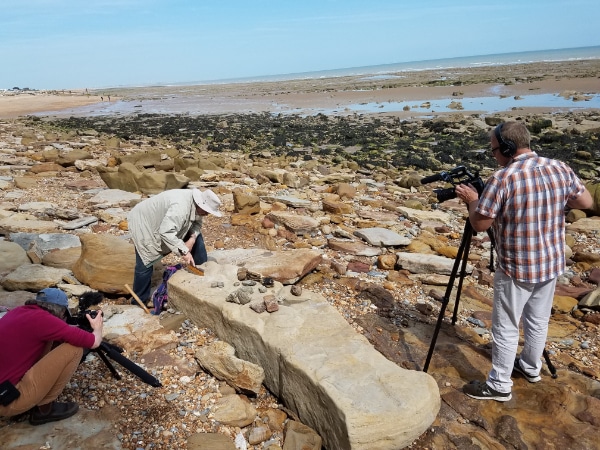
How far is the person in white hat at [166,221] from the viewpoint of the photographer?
16.3 ft

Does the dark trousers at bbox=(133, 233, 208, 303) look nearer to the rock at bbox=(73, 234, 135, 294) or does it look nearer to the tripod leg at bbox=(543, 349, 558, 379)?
the rock at bbox=(73, 234, 135, 294)

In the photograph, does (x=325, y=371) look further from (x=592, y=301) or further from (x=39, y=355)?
(x=592, y=301)

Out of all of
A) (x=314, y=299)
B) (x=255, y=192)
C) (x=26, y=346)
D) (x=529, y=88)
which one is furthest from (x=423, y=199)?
(x=529, y=88)

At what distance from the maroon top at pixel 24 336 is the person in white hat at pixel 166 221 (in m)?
1.91

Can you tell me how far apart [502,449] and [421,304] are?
2.40 m

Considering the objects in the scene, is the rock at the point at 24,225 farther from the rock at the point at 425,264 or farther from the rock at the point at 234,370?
the rock at the point at 425,264

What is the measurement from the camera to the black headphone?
328 centimetres

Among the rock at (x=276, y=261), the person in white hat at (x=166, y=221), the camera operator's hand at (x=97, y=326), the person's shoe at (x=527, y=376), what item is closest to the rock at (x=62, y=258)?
the person in white hat at (x=166, y=221)

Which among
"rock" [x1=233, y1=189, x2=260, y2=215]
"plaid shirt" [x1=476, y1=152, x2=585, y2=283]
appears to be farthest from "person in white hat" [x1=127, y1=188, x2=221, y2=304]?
"rock" [x1=233, y1=189, x2=260, y2=215]

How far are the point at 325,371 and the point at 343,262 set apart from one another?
142 inches

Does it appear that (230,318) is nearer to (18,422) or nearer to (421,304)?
(18,422)

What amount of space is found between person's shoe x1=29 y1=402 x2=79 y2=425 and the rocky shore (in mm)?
99

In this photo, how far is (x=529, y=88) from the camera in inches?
1556

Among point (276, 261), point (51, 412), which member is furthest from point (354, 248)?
Answer: point (51, 412)
